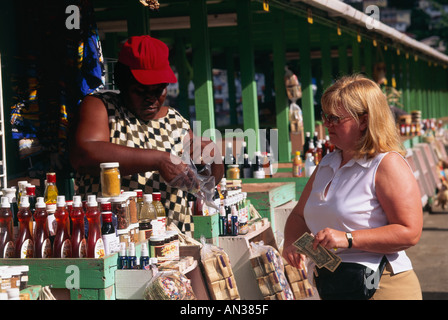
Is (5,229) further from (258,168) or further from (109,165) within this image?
(258,168)

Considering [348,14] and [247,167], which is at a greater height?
[348,14]

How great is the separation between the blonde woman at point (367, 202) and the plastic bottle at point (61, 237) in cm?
122

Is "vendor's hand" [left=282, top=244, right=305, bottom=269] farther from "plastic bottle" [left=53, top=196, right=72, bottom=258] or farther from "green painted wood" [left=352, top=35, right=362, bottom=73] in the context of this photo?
"green painted wood" [left=352, top=35, right=362, bottom=73]

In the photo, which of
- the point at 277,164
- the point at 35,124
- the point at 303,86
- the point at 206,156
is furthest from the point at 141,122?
the point at 303,86

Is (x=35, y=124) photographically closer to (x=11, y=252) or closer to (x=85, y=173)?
(x=85, y=173)

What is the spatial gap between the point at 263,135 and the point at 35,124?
3.24 m

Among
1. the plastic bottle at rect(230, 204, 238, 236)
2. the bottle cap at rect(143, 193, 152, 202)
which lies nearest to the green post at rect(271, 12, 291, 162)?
the plastic bottle at rect(230, 204, 238, 236)

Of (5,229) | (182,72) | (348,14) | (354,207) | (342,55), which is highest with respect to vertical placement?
(348,14)

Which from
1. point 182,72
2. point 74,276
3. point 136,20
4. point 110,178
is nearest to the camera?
point 74,276

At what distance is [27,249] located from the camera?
3.20 metres

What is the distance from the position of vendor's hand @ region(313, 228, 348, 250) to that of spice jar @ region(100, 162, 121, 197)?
47.3 inches

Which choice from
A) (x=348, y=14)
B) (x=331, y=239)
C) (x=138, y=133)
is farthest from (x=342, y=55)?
(x=331, y=239)

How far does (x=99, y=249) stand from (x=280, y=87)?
4743mm

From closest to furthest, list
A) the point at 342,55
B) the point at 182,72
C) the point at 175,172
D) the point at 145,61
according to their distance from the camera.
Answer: the point at 175,172, the point at 145,61, the point at 342,55, the point at 182,72
